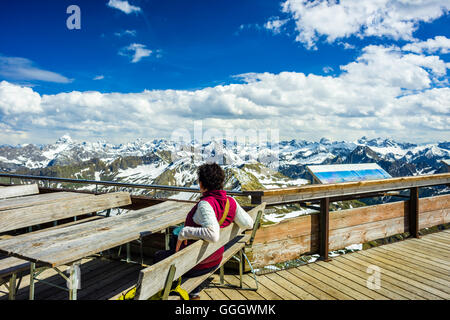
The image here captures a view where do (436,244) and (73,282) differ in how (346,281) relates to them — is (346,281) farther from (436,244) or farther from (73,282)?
(73,282)

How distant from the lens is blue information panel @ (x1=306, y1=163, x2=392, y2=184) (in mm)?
4801

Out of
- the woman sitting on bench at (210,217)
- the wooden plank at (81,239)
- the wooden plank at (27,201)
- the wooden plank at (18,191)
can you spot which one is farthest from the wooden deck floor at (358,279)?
the wooden plank at (18,191)

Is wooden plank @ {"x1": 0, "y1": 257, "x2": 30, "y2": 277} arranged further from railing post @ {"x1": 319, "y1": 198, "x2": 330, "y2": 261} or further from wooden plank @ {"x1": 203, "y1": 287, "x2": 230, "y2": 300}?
railing post @ {"x1": 319, "y1": 198, "x2": 330, "y2": 261}

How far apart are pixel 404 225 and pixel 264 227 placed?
368 centimetres

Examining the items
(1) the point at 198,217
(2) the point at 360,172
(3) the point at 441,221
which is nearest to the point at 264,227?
(1) the point at 198,217

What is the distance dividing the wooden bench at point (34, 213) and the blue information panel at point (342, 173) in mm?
3281

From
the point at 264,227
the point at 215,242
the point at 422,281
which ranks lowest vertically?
the point at 422,281

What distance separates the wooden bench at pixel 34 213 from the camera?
10.1 feet

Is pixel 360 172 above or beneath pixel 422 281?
above

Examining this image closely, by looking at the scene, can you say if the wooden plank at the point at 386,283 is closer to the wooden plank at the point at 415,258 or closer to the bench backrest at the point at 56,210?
the wooden plank at the point at 415,258

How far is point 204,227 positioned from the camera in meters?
2.75

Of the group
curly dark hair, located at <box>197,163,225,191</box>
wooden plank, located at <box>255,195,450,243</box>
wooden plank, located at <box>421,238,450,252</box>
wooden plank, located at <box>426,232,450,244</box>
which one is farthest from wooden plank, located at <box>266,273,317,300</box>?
wooden plank, located at <box>426,232,450,244</box>
